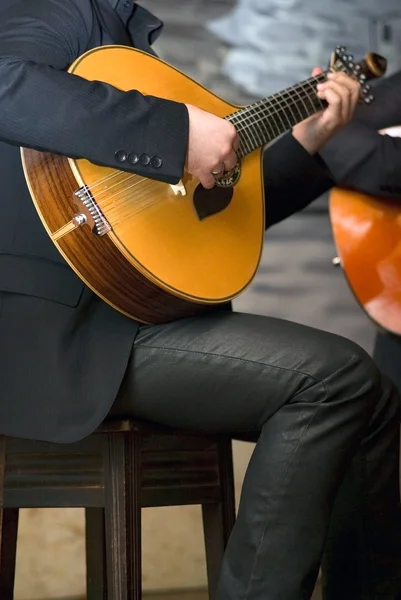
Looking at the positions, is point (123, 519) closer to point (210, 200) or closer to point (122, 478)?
point (122, 478)

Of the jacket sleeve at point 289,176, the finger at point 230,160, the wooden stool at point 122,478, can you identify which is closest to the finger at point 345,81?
the jacket sleeve at point 289,176

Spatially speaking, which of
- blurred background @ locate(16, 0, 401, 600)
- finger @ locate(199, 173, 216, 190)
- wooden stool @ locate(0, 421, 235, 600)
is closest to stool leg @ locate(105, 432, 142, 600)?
wooden stool @ locate(0, 421, 235, 600)

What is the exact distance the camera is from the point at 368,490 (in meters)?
1.33

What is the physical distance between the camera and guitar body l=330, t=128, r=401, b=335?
174 centimetres

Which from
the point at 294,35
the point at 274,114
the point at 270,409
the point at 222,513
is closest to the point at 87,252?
the point at 270,409

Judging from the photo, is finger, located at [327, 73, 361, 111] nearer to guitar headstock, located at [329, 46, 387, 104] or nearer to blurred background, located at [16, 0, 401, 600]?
guitar headstock, located at [329, 46, 387, 104]

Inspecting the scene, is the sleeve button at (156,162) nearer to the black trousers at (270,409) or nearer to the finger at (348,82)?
the black trousers at (270,409)

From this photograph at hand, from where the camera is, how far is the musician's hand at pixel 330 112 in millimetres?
1496

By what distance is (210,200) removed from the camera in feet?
4.23

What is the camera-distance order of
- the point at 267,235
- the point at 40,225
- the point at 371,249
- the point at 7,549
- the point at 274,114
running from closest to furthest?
the point at 40,225 < the point at 274,114 < the point at 7,549 < the point at 371,249 < the point at 267,235

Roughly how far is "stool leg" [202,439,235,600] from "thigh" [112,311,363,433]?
0.26 meters

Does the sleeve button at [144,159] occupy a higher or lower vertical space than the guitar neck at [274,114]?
lower

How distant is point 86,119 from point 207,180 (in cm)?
20

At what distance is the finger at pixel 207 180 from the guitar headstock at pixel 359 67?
495mm
